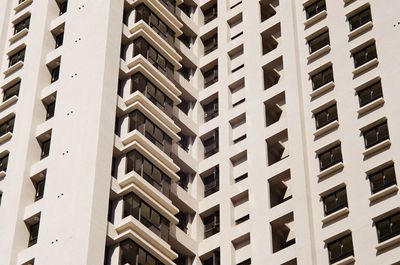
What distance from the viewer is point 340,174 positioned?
59938 millimetres

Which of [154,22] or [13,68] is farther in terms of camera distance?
[154,22]

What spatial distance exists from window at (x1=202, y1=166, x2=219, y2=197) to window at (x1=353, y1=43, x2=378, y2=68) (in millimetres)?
11353

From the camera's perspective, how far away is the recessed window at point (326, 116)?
63500 millimetres

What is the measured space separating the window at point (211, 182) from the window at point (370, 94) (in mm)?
11022

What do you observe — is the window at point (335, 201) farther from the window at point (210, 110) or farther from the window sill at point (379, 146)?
the window at point (210, 110)

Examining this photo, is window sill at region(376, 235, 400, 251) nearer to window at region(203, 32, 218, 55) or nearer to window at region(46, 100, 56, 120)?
window at region(46, 100, 56, 120)

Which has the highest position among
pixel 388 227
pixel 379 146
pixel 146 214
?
pixel 379 146

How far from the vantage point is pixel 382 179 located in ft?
191

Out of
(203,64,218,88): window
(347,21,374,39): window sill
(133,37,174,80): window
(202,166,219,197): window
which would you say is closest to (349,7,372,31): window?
(347,21,374,39): window sill

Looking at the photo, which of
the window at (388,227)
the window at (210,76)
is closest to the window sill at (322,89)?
the window at (210,76)

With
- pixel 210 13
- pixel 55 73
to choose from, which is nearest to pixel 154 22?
pixel 210 13

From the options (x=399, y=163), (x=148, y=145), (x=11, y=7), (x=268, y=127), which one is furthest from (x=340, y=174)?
(x=11, y=7)

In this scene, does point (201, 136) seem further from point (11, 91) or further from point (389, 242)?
point (389, 242)

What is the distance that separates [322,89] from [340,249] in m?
11.6
